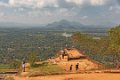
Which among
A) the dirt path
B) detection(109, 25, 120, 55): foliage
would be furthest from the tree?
the dirt path

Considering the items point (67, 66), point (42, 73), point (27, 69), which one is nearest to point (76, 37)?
point (67, 66)

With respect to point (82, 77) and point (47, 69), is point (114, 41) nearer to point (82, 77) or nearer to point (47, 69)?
point (47, 69)

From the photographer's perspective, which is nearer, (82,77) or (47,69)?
(82,77)

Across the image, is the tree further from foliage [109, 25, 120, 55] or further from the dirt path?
the dirt path

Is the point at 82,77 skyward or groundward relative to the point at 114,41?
groundward

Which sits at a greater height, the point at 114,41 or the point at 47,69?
the point at 114,41

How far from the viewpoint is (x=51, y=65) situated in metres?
35.0

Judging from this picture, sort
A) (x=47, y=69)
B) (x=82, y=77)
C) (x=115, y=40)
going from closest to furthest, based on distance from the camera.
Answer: (x=82, y=77), (x=47, y=69), (x=115, y=40)

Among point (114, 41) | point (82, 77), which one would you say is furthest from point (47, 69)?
point (114, 41)

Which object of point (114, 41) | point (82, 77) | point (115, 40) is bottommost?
point (82, 77)

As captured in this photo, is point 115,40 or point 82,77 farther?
point 115,40

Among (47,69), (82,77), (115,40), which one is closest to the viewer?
(82,77)

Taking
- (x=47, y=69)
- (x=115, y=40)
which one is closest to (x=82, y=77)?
(x=47, y=69)

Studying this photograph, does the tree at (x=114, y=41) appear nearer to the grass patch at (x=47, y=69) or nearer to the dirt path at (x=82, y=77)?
the grass patch at (x=47, y=69)
